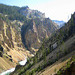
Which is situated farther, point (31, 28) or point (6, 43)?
point (31, 28)

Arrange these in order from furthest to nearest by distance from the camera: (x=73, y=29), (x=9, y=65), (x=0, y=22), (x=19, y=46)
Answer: (x=19, y=46) → (x=0, y=22) → (x=9, y=65) → (x=73, y=29)

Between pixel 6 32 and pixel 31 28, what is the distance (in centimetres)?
5003

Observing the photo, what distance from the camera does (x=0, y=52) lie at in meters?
113

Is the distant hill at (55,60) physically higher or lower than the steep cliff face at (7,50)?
lower

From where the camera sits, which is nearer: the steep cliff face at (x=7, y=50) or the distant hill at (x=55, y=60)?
the distant hill at (x=55, y=60)

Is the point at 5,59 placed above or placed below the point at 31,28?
below

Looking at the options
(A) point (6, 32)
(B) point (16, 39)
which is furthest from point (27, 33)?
(A) point (6, 32)

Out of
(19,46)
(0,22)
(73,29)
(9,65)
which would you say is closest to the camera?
(73,29)

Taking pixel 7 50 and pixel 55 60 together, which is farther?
pixel 7 50

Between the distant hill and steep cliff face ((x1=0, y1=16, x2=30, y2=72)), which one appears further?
steep cliff face ((x1=0, y1=16, x2=30, y2=72))

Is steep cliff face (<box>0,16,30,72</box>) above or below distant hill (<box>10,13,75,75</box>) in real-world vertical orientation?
above

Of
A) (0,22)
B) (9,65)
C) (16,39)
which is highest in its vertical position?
(0,22)

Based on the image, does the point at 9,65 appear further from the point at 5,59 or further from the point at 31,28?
the point at 31,28

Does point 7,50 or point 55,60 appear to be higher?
point 7,50
